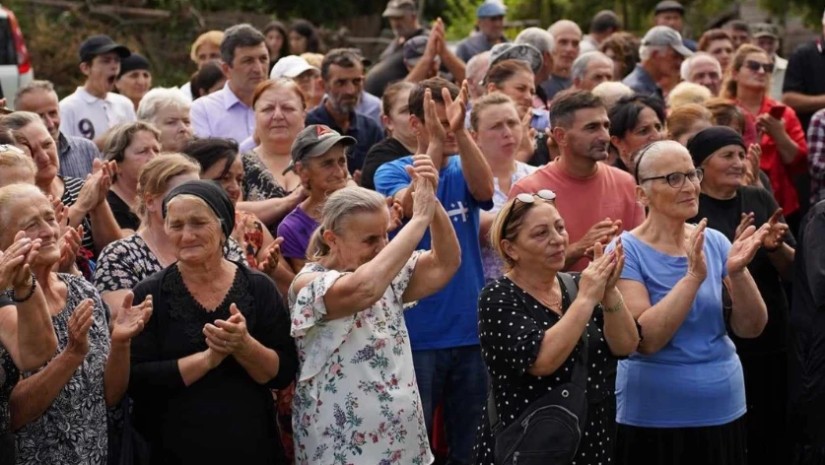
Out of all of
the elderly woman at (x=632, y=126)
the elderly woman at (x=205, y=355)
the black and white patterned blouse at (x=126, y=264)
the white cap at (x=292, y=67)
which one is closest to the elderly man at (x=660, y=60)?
the white cap at (x=292, y=67)

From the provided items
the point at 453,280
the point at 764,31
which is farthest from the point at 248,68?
the point at 764,31

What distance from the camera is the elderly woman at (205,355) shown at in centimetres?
535

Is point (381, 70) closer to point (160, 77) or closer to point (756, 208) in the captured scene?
point (756, 208)

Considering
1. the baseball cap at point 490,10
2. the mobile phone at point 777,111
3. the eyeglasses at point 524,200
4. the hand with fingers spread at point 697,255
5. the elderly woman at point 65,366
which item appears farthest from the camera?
the baseball cap at point 490,10

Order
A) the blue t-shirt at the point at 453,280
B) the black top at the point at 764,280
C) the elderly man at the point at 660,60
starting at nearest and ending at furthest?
the blue t-shirt at the point at 453,280 → the black top at the point at 764,280 → the elderly man at the point at 660,60

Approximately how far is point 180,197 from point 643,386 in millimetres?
2100

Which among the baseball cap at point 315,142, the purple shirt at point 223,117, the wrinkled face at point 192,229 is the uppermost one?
the wrinkled face at point 192,229

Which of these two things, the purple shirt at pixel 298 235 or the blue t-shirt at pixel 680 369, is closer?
the blue t-shirt at pixel 680 369

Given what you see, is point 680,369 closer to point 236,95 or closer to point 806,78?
point 236,95

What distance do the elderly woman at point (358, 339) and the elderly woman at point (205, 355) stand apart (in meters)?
0.13

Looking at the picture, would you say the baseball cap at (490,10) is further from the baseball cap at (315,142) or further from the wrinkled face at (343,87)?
the baseball cap at (315,142)

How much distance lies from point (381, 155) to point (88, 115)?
319cm

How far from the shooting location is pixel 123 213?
6887 millimetres

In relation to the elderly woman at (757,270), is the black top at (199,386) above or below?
above
